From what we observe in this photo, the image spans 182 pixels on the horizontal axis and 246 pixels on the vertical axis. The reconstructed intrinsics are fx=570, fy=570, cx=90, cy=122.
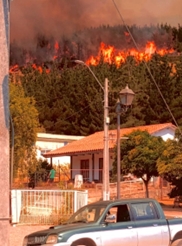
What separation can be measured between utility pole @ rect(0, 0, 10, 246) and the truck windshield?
680 cm

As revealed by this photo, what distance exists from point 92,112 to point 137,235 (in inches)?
2202

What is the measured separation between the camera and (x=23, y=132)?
45.3m

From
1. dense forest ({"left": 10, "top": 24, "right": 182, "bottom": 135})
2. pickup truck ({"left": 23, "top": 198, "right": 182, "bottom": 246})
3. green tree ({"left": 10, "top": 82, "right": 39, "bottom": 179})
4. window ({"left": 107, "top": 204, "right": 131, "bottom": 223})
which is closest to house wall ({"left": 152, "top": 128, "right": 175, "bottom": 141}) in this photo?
green tree ({"left": 10, "top": 82, "right": 39, "bottom": 179})

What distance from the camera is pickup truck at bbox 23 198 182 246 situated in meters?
11.1

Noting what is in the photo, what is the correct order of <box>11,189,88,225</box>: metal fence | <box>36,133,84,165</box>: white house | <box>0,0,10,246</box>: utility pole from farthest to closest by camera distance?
Answer: <box>36,133,84,165</box>: white house
<box>11,189,88,225</box>: metal fence
<box>0,0,10,246</box>: utility pole

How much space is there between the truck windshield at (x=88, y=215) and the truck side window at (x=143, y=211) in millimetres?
739

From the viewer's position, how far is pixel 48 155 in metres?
50.3

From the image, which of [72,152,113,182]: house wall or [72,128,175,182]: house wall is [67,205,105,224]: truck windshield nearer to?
[72,128,175,182]: house wall

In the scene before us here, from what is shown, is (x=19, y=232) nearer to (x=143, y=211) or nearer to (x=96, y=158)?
(x=143, y=211)

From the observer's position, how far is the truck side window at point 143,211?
12133 millimetres

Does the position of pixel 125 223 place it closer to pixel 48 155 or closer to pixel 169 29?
pixel 48 155

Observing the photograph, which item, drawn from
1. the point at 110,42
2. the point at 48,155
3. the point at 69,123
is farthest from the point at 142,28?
the point at 48,155

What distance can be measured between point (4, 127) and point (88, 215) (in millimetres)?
7247

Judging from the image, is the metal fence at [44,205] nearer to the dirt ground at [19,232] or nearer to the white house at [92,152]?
the dirt ground at [19,232]
